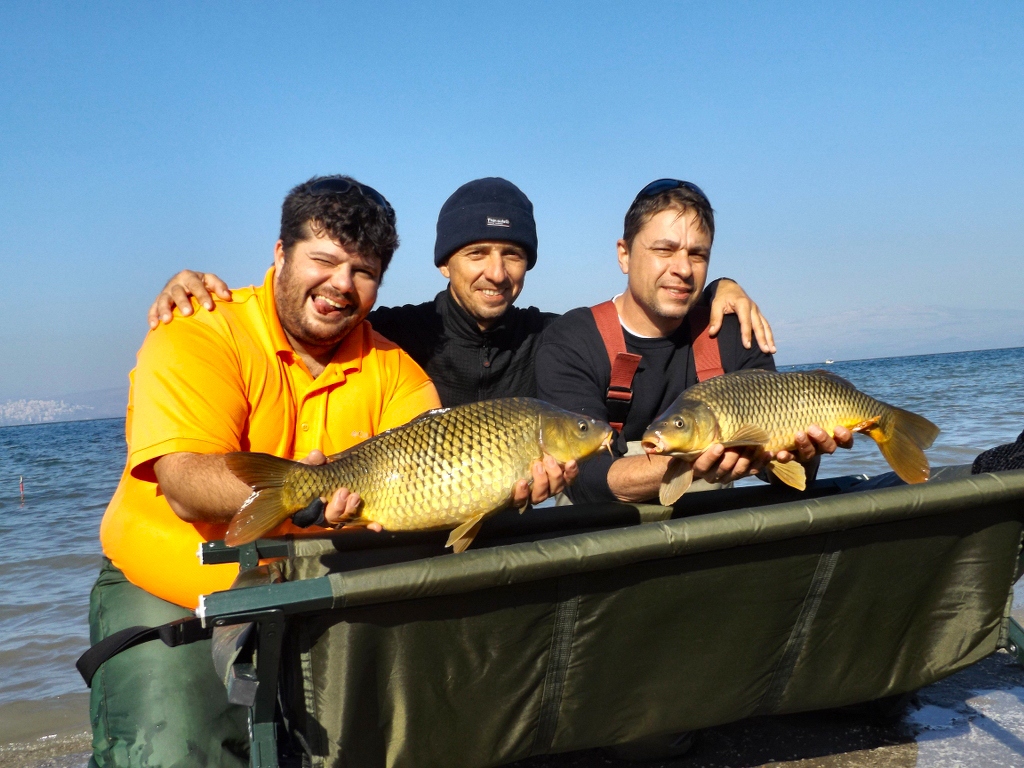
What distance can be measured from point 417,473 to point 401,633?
44 centimetres

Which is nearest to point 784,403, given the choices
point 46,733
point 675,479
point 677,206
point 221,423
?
point 675,479

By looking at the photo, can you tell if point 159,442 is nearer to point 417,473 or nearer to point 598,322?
point 417,473

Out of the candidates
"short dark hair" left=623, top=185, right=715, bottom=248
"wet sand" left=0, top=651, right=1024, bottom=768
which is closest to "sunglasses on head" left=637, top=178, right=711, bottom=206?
"short dark hair" left=623, top=185, right=715, bottom=248

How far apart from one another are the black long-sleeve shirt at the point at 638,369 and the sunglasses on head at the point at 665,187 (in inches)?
19.2

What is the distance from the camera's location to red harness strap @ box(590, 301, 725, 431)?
3.11m

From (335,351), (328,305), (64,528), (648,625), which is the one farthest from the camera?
(64,528)

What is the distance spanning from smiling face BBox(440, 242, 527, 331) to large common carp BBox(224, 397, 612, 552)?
3.69 feet

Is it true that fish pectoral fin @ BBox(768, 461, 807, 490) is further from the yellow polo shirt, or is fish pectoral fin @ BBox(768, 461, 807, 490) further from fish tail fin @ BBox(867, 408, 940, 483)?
the yellow polo shirt

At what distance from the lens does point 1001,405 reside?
13336 mm

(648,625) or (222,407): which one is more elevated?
(222,407)

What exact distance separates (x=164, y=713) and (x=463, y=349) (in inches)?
67.7

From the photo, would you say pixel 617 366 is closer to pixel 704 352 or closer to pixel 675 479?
pixel 704 352

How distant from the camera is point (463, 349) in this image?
3398 millimetres

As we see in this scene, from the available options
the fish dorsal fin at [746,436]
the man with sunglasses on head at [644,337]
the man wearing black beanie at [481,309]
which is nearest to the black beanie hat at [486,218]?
the man wearing black beanie at [481,309]
